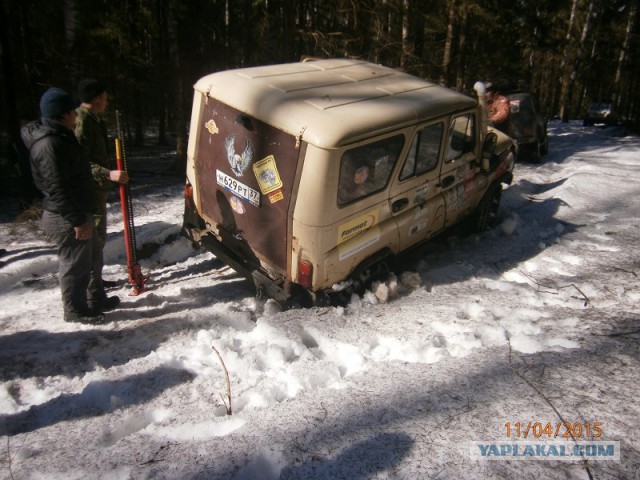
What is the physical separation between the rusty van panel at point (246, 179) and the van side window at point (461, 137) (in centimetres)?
217

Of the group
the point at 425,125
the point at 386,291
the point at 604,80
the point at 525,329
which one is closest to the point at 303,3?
the point at 425,125

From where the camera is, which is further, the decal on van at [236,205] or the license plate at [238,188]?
the decal on van at [236,205]

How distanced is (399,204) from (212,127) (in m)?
2.05

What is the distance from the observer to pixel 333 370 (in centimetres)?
368

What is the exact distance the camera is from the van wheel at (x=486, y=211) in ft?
21.4

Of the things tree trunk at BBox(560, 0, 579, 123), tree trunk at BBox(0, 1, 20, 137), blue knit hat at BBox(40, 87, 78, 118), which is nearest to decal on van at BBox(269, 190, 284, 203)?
blue knit hat at BBox(40, 87, 78, 118)

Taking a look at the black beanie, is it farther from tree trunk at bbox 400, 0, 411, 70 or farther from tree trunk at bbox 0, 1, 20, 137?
tree trunk at bbox 400, 0, 411, 70

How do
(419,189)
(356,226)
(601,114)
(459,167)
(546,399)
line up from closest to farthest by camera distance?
(546,399) → (356,226) → (419,189) → (459,167) → (601,114)

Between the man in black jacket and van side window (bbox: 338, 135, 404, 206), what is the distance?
2224 mm

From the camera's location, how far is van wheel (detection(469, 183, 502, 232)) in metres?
6.52

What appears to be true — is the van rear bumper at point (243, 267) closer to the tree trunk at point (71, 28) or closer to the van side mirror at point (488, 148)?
the van side mirror at point (488, 148)

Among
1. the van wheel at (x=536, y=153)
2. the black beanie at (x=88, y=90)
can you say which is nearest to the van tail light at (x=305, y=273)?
the black beanie at (x=88, y=90)

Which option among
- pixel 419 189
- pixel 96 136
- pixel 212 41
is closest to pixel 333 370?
pixel 419 189
